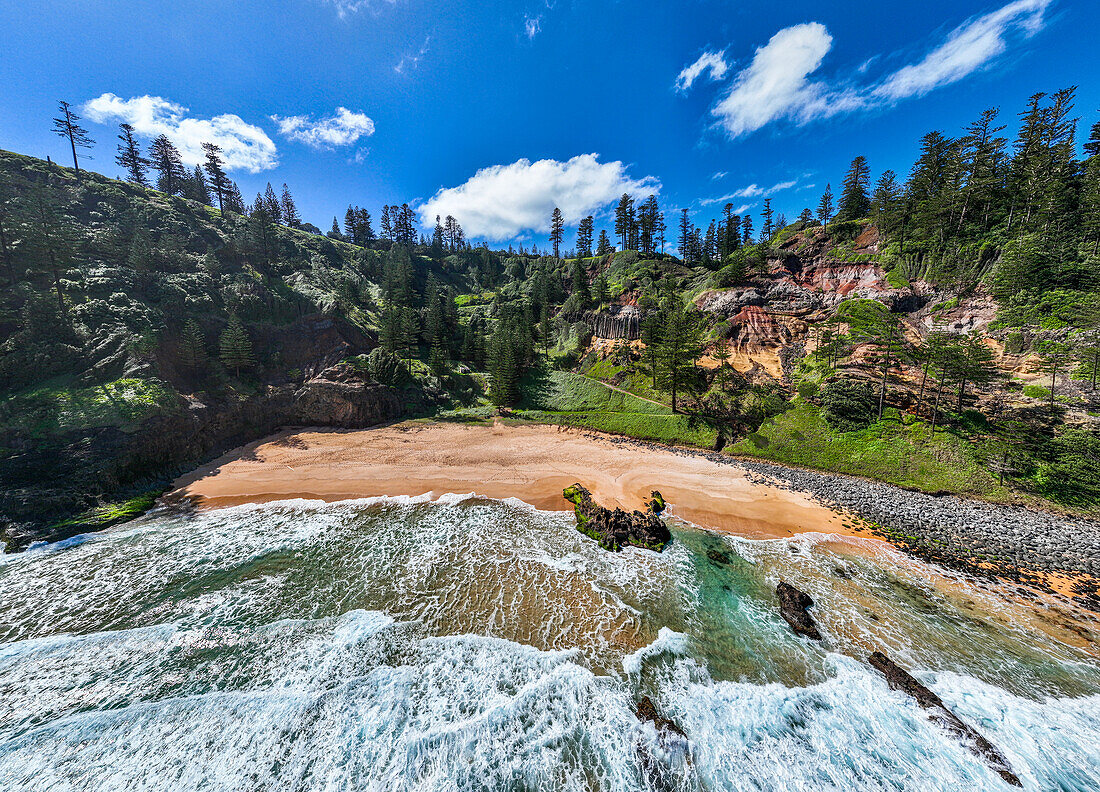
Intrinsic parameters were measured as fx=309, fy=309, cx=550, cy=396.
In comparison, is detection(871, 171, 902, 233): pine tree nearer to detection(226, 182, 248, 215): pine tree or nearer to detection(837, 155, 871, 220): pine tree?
detection(837, 155, 871, 220): pine tree

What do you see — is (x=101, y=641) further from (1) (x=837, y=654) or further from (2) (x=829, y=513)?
(2) (x=829, y=513)

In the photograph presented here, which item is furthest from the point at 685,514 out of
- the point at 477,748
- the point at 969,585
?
the point at 477,748

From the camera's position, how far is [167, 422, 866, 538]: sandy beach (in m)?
21.9

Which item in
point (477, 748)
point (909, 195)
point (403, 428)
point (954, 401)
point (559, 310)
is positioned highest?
point (909, 195)

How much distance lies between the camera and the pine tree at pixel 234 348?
113ft

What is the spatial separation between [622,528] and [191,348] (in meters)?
45.4

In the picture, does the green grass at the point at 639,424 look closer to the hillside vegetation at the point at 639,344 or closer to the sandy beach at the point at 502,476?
the hillside vegetation at the point at 639,344

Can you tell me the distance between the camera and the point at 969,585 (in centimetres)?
1536

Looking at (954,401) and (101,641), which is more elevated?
(954,401)

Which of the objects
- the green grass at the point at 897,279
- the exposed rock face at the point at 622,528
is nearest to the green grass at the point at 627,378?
the exposed rock face at the point at 622,528

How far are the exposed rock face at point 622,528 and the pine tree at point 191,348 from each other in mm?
42150

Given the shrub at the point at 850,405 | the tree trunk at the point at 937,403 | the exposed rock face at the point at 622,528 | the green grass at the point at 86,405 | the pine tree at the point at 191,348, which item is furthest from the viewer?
the pine tree at the point at 191,348

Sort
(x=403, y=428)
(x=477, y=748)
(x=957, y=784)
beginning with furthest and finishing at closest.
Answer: (x=403, y=428) < (x=477, y=748) < (x=957, y=784)

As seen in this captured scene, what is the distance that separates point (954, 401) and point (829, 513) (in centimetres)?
1759
